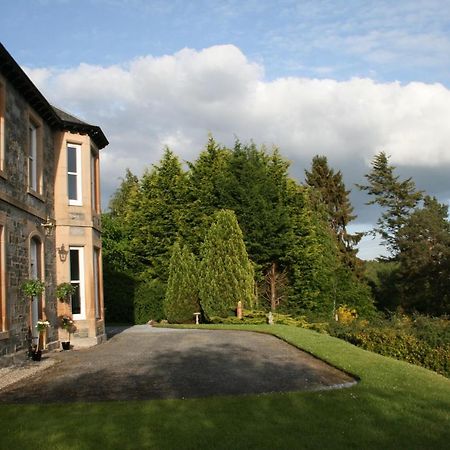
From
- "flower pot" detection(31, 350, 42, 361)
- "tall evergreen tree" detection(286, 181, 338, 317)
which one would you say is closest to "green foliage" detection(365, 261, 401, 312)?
"tall evergreen tree" detection(286, 181, 338, 317)

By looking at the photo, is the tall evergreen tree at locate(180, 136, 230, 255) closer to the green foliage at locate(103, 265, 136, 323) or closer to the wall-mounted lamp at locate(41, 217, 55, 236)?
the green foliage at locate(103, 265, 136, 323)

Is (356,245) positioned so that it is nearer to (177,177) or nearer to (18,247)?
(177,177)

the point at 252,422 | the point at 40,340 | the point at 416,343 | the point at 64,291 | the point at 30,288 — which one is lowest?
the point at 416,343

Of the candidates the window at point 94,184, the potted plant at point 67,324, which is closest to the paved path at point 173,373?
the potted plant at point 67,324

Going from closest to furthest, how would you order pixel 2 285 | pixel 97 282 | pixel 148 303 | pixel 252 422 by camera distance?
pixel 252 422
pixel 2 285
pixel 97 282
pixel 148 303

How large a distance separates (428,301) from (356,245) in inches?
396

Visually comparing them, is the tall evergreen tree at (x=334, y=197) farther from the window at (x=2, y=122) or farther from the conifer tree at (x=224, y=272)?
the window at (x=2, y=122)

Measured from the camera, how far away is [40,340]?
46.2 feet

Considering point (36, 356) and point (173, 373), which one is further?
point (36, 356)

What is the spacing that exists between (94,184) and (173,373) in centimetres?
926

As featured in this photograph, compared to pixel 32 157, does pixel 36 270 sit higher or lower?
lower

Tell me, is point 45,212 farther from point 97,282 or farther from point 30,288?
point 97,282

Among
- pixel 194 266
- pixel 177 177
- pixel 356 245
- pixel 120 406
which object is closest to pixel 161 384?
pixel 120 406

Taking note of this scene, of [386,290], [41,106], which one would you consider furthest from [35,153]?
[386,290]
